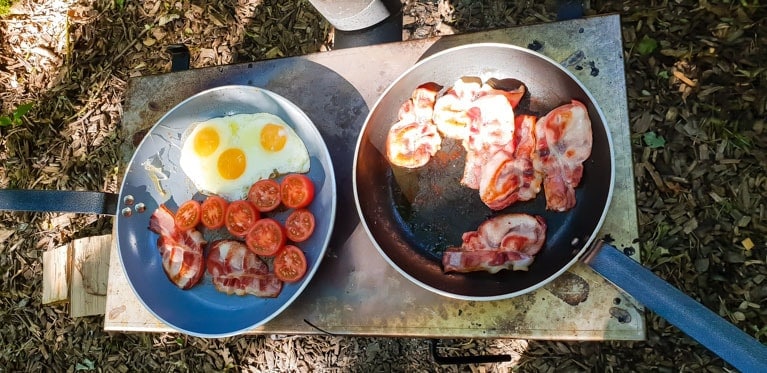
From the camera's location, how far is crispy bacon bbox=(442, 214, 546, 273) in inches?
103

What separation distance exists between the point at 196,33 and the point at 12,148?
6.48ft

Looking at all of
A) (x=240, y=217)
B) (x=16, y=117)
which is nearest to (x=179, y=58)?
(x=240, y=217)

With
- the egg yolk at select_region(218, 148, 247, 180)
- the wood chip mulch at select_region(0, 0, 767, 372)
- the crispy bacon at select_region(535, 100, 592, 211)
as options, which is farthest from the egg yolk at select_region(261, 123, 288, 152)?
the wood chip mulch at select_region(0, 0, 767, 372)

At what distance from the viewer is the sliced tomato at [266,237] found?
286cm

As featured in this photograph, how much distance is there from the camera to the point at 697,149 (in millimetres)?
3520

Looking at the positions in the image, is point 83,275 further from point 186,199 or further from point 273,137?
point 273,137

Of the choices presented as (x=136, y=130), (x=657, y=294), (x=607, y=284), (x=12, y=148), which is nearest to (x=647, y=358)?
(x=607, y=284)

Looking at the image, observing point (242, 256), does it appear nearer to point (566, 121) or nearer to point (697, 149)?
point (566, 121)

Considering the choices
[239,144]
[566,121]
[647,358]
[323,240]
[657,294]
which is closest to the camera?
[657,294]

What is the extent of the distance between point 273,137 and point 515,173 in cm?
130

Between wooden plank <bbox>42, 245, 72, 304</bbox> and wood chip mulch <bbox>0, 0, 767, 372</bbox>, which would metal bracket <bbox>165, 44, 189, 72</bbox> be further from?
wooden plank <bbox>42, 245, 72, 304</bbox>

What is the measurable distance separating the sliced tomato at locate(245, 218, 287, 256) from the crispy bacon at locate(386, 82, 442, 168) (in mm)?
705

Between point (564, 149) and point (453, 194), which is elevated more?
point (564, 149)

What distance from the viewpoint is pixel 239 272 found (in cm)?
288
